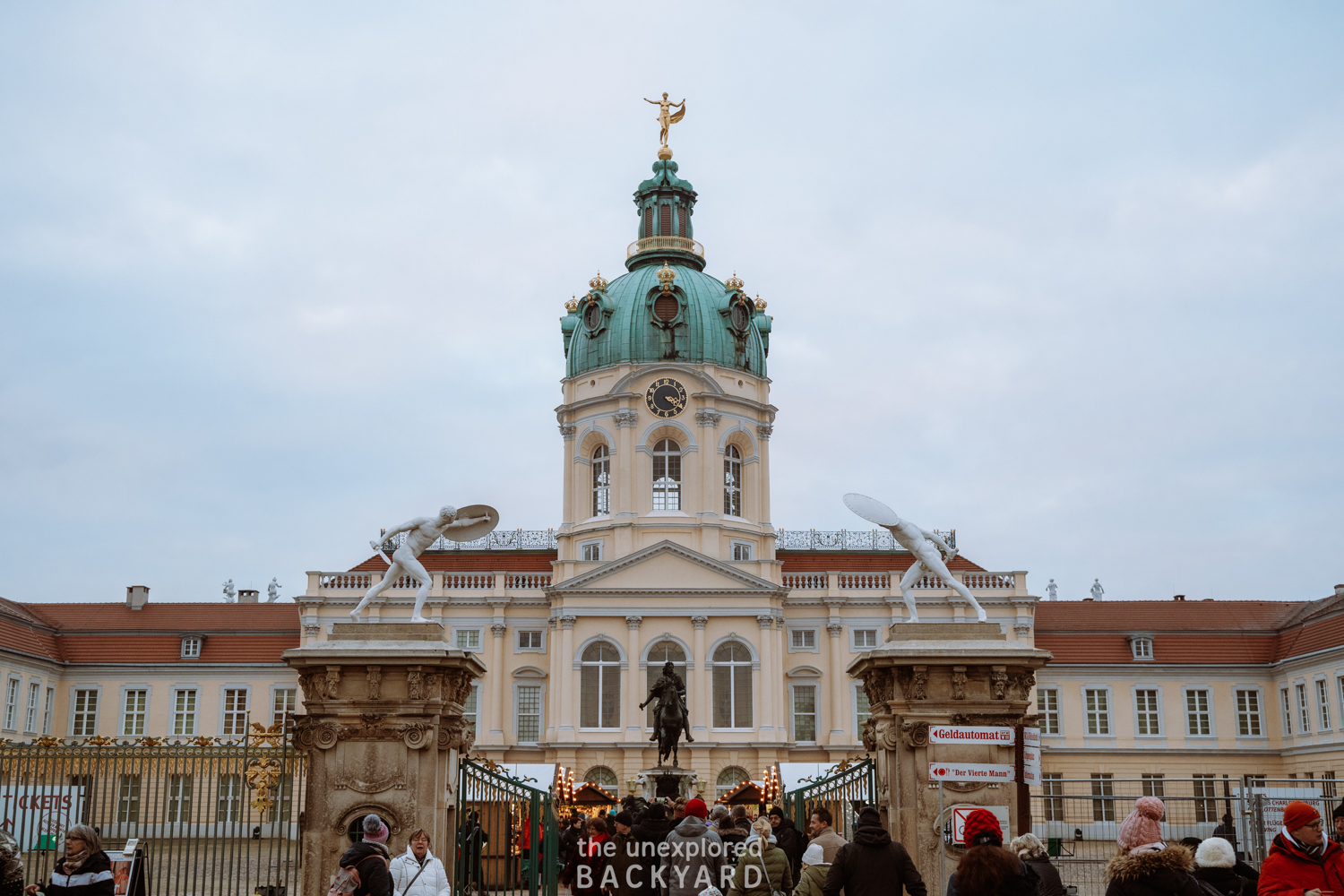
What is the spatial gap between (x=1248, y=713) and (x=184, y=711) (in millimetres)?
44261

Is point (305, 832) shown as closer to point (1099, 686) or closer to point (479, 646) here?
point (479, 646)

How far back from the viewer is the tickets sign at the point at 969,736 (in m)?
16.1

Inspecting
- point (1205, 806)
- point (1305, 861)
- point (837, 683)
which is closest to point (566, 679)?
point (837, 683)

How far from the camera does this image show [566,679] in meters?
54.5

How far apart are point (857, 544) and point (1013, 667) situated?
160 feet

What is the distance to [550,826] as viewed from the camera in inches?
673

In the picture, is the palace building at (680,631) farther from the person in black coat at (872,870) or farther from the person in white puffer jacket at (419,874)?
the person in black coat at (872,870)

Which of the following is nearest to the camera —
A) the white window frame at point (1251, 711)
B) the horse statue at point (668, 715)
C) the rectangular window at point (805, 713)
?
the horse statue at point (668, 715)

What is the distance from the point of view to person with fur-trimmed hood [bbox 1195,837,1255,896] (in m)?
9.66

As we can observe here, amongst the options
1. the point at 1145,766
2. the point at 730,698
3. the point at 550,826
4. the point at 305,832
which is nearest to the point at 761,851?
the point at 550,826

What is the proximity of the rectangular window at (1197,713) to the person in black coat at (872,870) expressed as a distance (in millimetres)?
52525

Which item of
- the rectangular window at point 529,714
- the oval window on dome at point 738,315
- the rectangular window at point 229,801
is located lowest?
the rectangular window at point 229,801

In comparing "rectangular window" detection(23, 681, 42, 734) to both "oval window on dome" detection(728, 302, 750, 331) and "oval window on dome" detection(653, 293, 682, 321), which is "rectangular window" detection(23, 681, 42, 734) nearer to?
"oval window on dome" detection(653, 293, 682, 321)

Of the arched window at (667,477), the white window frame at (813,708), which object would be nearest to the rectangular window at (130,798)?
the arched window at (667,477)
